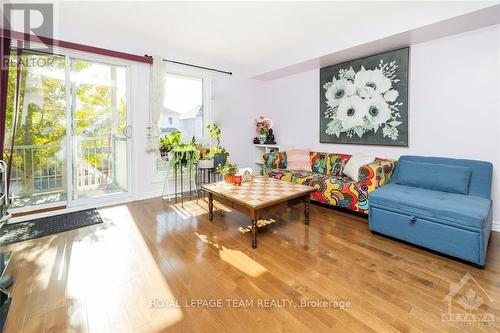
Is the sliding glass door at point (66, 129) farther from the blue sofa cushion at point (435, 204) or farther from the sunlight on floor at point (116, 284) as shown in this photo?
the blue sofa cushion at point (435, 204)

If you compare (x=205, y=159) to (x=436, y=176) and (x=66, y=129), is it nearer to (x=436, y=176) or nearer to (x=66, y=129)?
(x=66, y=129)

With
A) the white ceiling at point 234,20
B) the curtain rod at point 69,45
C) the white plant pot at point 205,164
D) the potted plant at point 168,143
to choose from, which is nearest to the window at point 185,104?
the potted plant at point 168,143

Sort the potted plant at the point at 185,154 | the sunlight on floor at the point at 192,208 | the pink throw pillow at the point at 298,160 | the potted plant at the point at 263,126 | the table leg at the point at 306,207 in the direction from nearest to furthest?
1. the table leg at the point at 306,207
2. the sunlight on floor at the point at 192,208
3. the potted plant at the point at 185,154
4. the pink throw pillow at the point at 298,160
5. the potted plant at the point at 263,126

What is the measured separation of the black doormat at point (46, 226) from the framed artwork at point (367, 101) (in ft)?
11.9

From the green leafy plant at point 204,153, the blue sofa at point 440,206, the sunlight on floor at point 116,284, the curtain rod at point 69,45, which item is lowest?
the sunlight on floor at point 116,284

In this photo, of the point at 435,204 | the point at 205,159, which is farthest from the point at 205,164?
the point at 435,204

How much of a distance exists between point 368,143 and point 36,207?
4.55m

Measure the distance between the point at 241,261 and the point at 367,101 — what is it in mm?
2886

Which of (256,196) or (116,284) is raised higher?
(256,196)

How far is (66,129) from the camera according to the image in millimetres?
3232

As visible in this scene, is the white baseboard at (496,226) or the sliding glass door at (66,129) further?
the sliding glass door at (66,129)

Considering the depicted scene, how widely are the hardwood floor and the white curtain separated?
1.54 m

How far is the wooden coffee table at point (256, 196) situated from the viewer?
2.26 meters

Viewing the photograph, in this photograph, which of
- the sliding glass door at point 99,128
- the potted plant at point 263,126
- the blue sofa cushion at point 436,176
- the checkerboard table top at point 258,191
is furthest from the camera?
the potted plant at point 263,126
